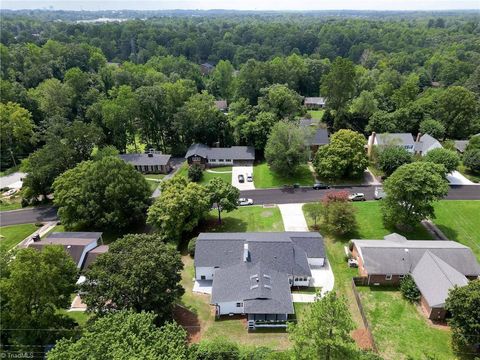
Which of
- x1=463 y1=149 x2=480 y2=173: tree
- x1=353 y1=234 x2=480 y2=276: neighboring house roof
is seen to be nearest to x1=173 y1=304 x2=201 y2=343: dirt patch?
x1=353 y1=234 x2=480 y2=276: neighboring house roof

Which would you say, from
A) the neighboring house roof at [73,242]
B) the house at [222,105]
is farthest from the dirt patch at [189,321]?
the house at [222,105]

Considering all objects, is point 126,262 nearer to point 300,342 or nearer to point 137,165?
point 300,342

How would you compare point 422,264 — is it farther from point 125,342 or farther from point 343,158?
point 125,342

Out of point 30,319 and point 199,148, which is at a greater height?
point 30,319

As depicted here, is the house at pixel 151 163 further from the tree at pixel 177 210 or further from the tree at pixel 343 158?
the tree at pixel 343 158

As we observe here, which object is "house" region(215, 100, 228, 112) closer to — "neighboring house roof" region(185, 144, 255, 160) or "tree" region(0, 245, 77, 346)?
"neighboring house roof" region(185, 144, 255, 160)

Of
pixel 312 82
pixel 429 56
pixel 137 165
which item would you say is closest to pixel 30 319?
pixel 137 165
